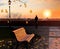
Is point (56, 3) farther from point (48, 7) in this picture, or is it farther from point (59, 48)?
point (59, 48)

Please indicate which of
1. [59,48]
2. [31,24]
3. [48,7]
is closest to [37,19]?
[31,24]

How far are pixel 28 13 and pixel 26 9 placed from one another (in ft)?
1.58

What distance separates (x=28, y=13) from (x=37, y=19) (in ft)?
5.52

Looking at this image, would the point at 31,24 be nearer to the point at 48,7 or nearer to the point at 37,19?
the point at 37,19

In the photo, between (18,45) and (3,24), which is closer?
(18,45)

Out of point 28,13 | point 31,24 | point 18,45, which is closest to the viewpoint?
point 18,45

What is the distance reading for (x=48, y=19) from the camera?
24672 millimetres

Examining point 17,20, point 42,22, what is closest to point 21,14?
point 17,20

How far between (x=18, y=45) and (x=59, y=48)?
180cm

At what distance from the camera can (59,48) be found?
9.93 m

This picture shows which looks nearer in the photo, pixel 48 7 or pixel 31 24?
pixel 31 24

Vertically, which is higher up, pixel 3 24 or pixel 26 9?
pixel 26 9

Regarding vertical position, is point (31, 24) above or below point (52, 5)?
below

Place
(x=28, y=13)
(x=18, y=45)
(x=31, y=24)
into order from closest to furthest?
1. (x=18, y=45)
2. (x=31, y=24)
3. (x=28, y=13)
